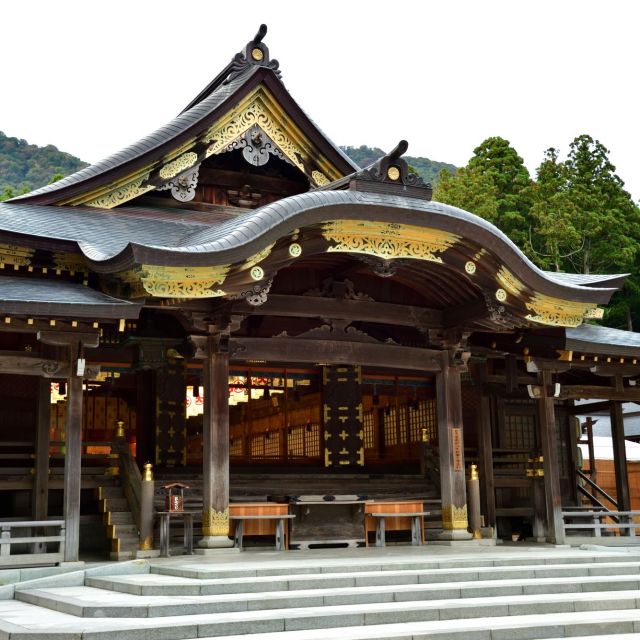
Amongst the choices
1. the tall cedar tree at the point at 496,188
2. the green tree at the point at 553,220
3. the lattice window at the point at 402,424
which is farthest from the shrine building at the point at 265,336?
the tall cedar tree at the point at 496,188

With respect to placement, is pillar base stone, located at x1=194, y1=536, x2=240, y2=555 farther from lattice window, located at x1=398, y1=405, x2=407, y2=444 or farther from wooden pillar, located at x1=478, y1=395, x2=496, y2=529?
lattice window, located at x1=398, y1=405, x2=407, y2=444

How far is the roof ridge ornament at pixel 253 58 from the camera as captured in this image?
53.1ft

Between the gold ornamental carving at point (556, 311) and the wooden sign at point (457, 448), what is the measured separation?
88.4 inches

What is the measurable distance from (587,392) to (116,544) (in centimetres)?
854

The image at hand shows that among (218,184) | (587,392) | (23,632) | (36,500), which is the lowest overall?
(23,632)

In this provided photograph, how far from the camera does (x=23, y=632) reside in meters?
7.44

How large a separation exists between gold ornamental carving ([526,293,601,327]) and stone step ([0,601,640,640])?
6.19 metres

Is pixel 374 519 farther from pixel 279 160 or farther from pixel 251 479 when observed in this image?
pixel 279 160

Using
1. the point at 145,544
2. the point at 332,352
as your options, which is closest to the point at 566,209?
the point at 332,352

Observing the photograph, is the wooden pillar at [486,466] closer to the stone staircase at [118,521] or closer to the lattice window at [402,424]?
the lattice window at [402,424]

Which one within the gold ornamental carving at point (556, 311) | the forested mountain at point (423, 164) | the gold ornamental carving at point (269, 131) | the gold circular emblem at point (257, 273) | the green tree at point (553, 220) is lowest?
the gold ornamental carving at point (556, 311)

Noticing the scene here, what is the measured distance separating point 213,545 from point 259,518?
877mm

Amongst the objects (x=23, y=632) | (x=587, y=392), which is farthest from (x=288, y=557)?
(x=587, y=392)

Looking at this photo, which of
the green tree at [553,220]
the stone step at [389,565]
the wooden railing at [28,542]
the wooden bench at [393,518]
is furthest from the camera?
the green tree at [553,220]
